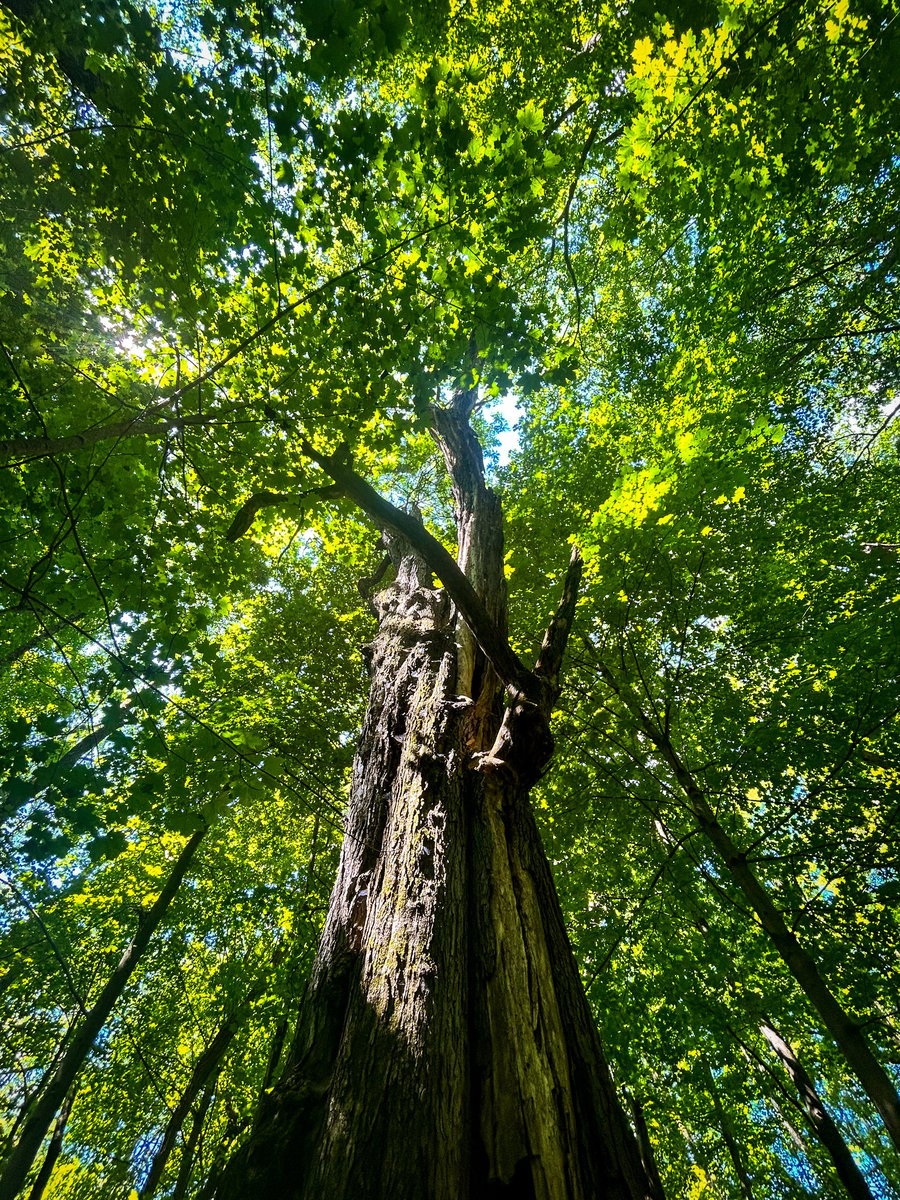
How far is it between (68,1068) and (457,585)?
891 cm

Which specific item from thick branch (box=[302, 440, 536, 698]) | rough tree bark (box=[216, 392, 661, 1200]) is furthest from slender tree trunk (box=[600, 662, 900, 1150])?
thick branch (box=[302, 440, 536, 698])

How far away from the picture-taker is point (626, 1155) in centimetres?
164

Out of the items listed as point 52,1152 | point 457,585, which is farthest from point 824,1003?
point 52,1152

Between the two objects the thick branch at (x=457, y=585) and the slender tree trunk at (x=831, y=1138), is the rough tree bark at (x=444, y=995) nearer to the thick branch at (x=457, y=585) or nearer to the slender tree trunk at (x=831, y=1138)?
the thick branch at (x=457, y=585)

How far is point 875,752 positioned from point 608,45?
8.06 meters

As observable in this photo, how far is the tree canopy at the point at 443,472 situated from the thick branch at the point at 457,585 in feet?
0.96

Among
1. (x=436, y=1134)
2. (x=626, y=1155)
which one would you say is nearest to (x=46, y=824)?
(x=436, y=1134)

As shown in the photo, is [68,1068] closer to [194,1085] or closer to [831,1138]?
[194,1085]

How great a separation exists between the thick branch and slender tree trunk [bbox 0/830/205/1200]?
7784mm

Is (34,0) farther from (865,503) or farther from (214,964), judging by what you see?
(214,964)

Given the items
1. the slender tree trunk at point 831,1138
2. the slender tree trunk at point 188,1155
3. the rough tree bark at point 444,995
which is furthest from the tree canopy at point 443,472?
the rough tree bark at point 444,995

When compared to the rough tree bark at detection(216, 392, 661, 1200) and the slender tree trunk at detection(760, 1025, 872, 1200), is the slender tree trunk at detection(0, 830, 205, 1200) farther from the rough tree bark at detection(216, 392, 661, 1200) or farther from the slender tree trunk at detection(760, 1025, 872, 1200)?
the slender tree trunk at detection(760, 1025, 872, 1200)

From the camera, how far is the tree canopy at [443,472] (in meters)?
2.89

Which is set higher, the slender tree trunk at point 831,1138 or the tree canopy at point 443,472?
the tree canopy at point 443,472
